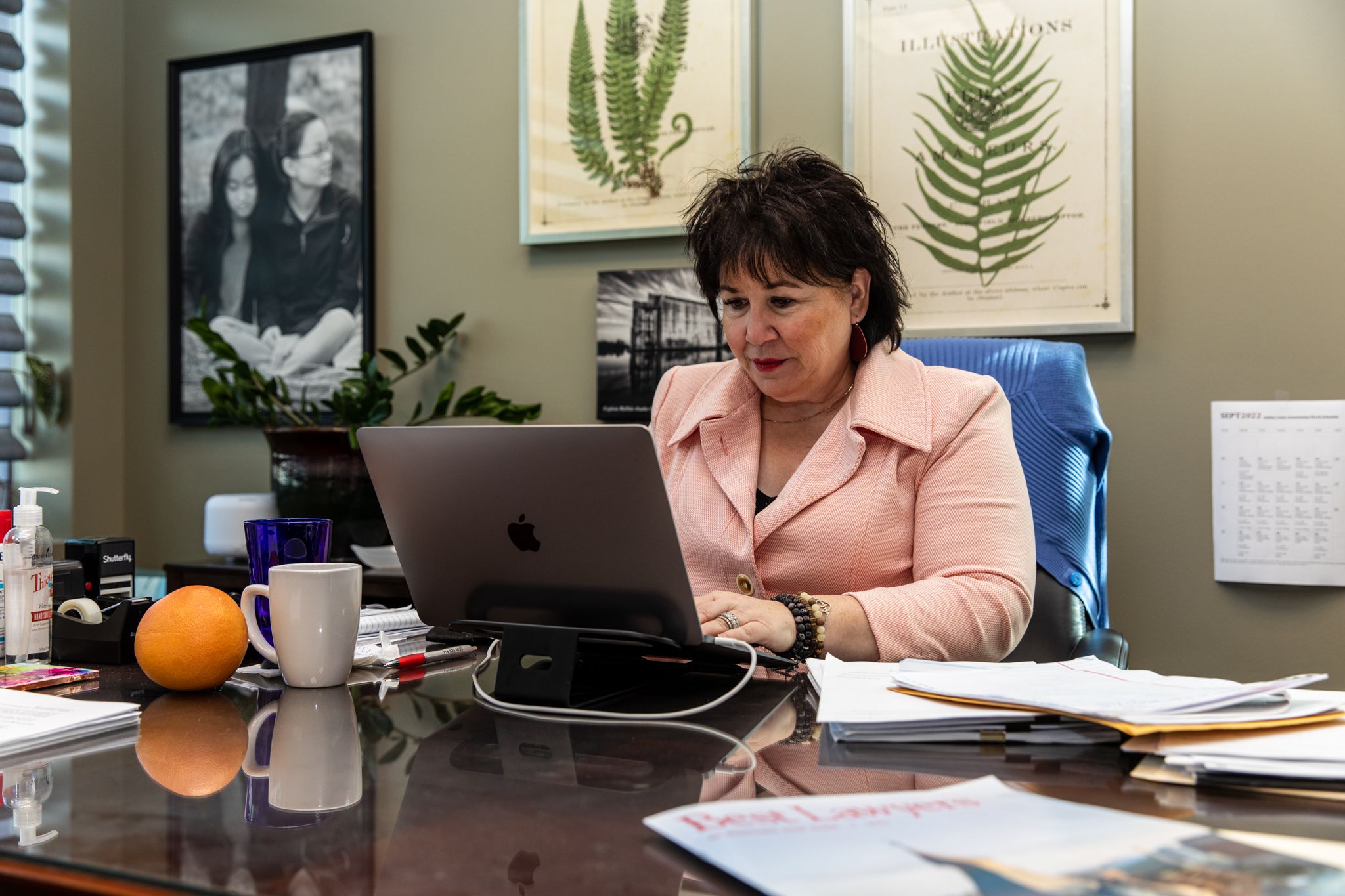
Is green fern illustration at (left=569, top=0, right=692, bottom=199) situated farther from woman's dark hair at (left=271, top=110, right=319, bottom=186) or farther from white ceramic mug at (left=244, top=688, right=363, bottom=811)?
white ceramic mug at (left=244, top=688, right=363, bottom=811)

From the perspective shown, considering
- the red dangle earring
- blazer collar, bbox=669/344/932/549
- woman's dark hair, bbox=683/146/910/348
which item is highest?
woman's dark hair, bbox=683/146/910/348

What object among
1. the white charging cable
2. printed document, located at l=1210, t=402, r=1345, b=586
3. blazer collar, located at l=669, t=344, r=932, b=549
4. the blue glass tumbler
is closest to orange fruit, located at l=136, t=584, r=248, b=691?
the blue glass tumbler

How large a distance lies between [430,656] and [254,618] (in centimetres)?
22

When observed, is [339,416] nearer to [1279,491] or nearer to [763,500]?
[763,500]

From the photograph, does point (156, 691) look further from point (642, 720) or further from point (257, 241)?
point (257, 241)

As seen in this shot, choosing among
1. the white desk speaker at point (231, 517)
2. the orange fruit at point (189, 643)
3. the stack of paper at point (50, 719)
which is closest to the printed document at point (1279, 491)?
the orange fruit at point (189, 643)

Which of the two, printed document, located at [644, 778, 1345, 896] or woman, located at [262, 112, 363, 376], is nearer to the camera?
printed document, located at [644, 778, 1345, 896]

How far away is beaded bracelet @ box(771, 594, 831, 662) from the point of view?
4.01 ft

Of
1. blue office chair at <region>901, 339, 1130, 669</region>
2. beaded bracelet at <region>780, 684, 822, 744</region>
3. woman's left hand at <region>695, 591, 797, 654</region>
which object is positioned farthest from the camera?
blue office chair at <region>901, 339, 1130, 669</region>

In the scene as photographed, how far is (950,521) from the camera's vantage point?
57.0 inches

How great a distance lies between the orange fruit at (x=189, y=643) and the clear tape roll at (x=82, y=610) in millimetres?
200

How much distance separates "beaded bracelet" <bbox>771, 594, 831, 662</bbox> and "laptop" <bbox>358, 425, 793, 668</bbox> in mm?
66

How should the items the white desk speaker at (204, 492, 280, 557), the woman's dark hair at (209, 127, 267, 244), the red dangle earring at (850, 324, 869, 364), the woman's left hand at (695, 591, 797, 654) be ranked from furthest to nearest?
the woman's dark hair at (209, 127, 267, 244)
the white desk speaker at (204, 492, 280, 557)
the red dangle earring at (850, 324, 869, 364)
the woman's left hand at (695, 591, 797, 654)

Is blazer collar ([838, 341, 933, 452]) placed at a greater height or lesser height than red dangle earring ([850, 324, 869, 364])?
lesser
